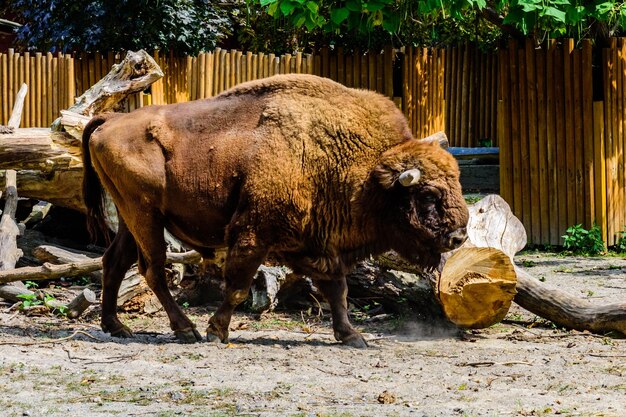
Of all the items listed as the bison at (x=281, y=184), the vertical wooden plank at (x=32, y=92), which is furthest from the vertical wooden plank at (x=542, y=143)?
the vertical wooden plank at (x=32, y=92)

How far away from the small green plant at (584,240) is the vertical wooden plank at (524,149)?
23.9 inches

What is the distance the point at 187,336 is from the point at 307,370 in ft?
4.92

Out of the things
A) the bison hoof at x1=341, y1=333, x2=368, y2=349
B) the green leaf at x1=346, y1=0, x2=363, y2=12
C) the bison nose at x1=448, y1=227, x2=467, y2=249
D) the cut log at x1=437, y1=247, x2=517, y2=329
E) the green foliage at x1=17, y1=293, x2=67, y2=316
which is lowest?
the bison hoof at x1=341, y1=333, x2=368, y2=349

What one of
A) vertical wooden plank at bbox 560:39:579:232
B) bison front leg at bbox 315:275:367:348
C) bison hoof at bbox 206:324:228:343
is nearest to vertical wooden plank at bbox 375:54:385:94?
vertical wooden plank at bbox 560:39:579:232

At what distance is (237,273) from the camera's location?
27.3ft

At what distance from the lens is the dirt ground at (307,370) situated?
6.18 meters

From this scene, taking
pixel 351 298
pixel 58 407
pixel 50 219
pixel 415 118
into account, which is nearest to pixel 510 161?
pixel 415 118

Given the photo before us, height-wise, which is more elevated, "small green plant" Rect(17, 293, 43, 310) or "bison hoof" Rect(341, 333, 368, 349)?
"small green plant" Rect(17, 293, 43, 310)

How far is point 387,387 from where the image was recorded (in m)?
6.75

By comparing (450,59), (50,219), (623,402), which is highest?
(450,59)

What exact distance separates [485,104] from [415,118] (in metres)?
6.24

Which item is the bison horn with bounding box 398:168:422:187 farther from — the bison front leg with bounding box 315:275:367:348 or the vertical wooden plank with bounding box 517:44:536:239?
the vertical wooden plank with bounding box 517:44:536:239

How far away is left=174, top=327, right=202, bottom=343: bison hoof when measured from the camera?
8445mm

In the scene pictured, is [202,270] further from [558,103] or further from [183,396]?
[558,103]
